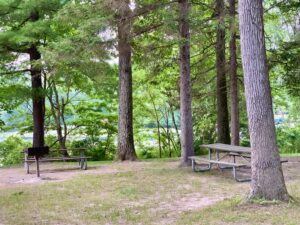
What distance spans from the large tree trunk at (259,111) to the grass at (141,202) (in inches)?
11.0

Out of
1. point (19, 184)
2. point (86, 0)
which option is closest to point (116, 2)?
point (86, 0)

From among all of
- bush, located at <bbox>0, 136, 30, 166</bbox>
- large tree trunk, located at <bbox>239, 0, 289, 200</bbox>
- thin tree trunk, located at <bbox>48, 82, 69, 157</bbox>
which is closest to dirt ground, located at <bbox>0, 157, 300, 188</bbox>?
large tree trunk, located at <bbox>239, 0, 289, 200</bbox>

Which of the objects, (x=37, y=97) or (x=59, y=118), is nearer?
(x=37, y=97)

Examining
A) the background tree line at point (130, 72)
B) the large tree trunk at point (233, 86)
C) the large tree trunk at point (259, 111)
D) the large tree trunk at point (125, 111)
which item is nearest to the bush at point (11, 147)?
the background tree line at point (130, 72)

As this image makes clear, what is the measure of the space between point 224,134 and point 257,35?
8172 mm

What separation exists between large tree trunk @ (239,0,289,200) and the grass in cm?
28

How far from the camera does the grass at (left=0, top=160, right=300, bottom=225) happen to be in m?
5.29

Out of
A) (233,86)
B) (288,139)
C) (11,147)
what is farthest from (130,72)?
(288,139)

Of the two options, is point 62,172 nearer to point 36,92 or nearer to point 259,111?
point 36,92

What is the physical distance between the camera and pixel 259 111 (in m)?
5.69

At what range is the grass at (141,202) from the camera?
5.29 metres

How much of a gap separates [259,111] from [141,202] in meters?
2.36

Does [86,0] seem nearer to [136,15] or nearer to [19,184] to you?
[136,15]

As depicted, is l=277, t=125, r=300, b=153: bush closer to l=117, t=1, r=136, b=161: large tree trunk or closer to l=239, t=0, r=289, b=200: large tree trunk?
l=117, t=1, r=136, b=161: large tree trunk
